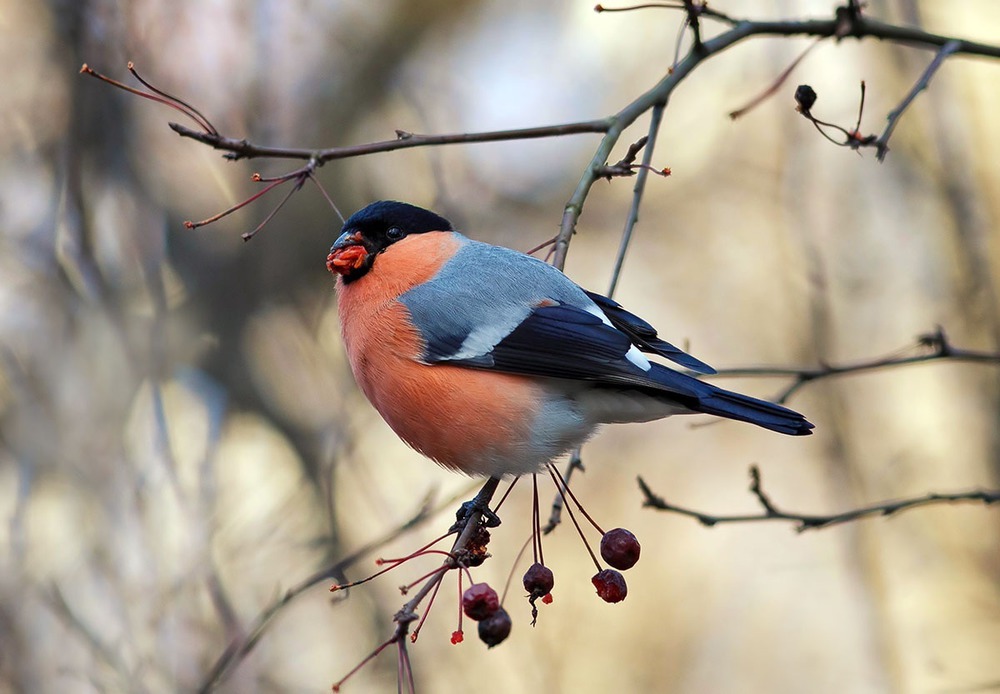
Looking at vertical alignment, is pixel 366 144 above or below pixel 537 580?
above

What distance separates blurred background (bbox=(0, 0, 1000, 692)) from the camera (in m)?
4.55

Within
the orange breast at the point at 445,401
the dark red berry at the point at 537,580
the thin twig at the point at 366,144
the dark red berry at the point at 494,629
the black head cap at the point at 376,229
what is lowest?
the dark red berry at the point at 494,629

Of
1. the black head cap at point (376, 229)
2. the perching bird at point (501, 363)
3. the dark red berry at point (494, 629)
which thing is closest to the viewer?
Answer: the dark red berry at point (494, 629)

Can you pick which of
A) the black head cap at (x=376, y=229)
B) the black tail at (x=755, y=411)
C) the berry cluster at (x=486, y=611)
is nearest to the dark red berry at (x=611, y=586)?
the berry cluster at (x=486, y=611)

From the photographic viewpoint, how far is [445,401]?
2533mm

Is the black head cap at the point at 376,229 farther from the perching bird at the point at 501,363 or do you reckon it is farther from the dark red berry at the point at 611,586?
the dark red berry at the point at 611,586

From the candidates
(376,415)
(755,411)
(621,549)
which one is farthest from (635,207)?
(376,415)

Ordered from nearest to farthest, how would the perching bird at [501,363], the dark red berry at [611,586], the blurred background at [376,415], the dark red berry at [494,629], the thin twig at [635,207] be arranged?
the dark red berry at [494,629] → the dark red berry at [611,586] → the thin twig at [635,207] → the perching bird at [501,363] → the blurred background at [376,415]

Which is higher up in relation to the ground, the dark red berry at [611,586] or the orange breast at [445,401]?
the orange breast at [445,401]

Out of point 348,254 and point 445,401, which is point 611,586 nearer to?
point 445,401

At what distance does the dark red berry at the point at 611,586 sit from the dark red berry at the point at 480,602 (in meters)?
0.32

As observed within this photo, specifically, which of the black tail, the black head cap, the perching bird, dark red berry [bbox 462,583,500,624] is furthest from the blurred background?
dark red berry [bbox 462,583,500,624]

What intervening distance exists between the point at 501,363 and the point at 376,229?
632 millimetres

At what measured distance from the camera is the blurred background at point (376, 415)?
14.9ft
